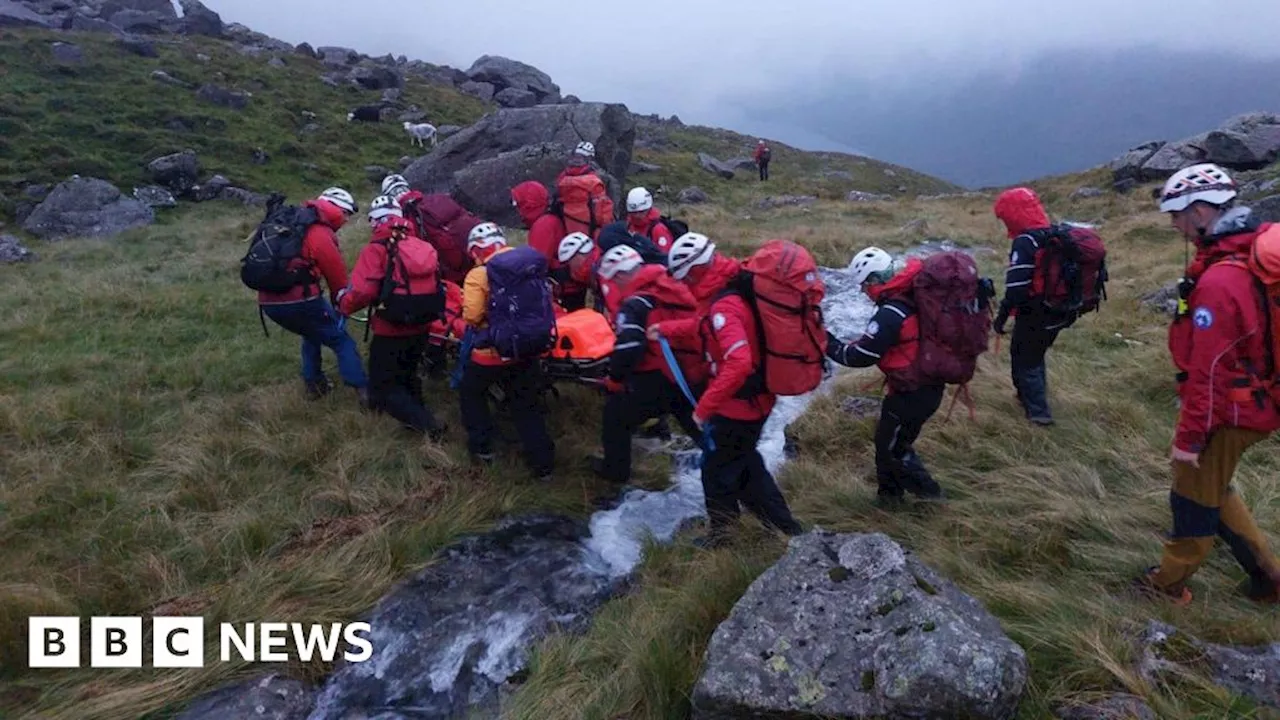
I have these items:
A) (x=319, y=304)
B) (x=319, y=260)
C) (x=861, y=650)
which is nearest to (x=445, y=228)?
(x=319, y=260)

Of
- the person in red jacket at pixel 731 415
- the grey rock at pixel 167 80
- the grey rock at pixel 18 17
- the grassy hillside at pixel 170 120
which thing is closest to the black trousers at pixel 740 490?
the person in red jacket at pixel 731 415

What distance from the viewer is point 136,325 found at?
34.9 ft

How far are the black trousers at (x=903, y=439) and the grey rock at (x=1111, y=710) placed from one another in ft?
8.24

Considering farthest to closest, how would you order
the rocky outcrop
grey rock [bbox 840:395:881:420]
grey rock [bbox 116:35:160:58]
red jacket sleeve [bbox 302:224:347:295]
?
grey rock [bbox 116:35:160:58]
the rocky outcrop
grey rock [bbox 840:395:881:420]
red jacket sleeve [bbox 302:224:347:295]

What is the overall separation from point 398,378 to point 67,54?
136 ft

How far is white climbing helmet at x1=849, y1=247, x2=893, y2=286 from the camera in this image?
18.8 feet

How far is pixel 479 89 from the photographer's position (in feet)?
187

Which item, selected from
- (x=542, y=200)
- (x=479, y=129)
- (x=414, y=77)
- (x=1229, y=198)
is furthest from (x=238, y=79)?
(x=1229, y=198)

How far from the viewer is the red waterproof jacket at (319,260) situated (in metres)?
7.64

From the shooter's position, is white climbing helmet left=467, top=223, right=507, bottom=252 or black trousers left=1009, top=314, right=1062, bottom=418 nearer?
black trousers left=1009, top=314, right=1062, bottom=418

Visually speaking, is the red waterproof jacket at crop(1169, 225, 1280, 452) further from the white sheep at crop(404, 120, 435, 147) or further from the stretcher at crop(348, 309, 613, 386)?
the white sheep at crop(404, 120, 435, 147)

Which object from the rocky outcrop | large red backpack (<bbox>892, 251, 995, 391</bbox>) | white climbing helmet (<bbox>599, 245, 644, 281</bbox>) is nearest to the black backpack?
white climbing helmet (<bbox>599, 245, 644, 281</bbox>)

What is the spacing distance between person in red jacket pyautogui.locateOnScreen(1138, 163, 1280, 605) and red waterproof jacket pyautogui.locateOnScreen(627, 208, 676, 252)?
5.19m

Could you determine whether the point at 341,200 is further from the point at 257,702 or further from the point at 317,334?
the point at 257,702
